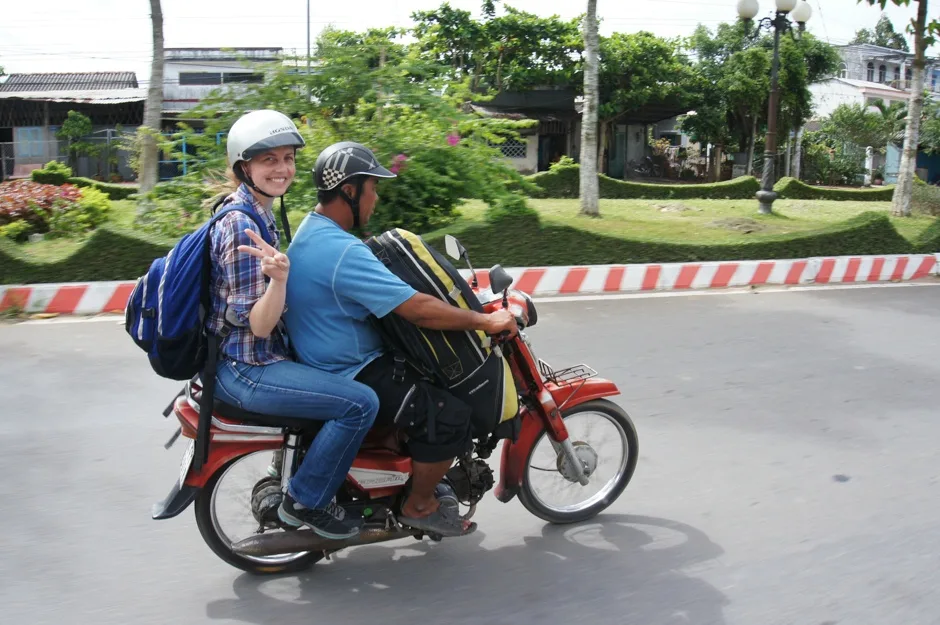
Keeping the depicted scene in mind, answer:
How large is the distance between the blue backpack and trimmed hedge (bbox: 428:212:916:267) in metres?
6.81

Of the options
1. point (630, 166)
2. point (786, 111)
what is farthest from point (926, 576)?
point (630, 166)

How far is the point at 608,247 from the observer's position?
33.9 ft

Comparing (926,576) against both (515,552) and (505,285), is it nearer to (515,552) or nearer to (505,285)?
(515,552)

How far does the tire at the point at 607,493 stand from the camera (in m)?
3.81

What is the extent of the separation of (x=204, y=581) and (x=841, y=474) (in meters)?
3.17

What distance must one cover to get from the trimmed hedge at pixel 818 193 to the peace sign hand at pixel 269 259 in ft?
76.8

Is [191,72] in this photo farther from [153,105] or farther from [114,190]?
[153,105]

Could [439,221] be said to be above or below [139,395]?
above

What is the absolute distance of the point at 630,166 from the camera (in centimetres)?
3853

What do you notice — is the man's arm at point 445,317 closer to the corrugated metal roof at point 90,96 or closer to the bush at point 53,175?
the bush at point 53,175

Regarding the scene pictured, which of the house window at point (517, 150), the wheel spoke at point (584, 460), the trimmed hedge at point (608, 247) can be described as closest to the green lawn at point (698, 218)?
the trimmed hedge at point (608, 247)

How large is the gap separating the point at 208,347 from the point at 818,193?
81.1ft

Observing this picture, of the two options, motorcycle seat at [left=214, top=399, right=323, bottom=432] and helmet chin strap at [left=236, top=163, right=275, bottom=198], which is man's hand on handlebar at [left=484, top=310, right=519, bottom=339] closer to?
motorcycle seat at [left=214, top=399, right=323, bottom=432]

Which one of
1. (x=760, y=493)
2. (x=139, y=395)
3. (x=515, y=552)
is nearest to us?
(x=515, y=552)
